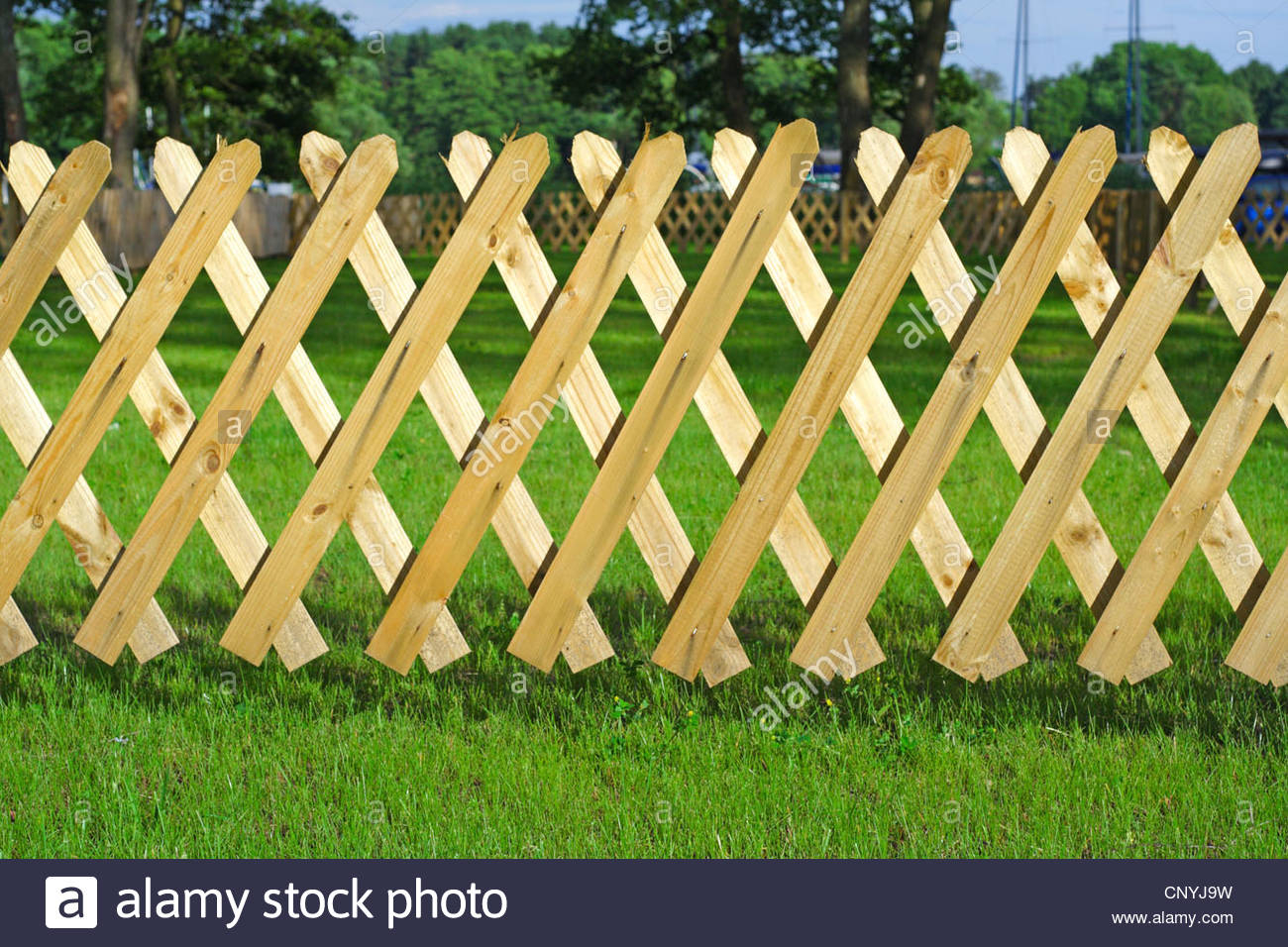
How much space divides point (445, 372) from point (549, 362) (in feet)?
1.01

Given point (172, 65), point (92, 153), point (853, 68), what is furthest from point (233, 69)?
point (92, 153)

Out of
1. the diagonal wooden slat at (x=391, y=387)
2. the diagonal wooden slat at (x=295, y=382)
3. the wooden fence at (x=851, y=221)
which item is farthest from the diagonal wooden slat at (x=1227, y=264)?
the wooden fence at (x=851, y=221)

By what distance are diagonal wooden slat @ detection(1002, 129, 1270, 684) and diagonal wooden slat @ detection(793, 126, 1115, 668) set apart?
0.26 feet

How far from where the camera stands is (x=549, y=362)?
11.4ft

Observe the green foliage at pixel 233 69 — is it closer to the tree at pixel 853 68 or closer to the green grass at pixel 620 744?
the tree at pixel 853 68

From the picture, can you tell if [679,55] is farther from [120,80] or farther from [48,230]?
[48,230]

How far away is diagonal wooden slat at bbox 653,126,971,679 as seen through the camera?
340 cm

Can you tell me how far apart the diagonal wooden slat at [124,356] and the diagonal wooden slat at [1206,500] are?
2.67 m

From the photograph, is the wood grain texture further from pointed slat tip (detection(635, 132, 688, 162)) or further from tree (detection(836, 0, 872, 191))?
tree (detection(836, 0, 872, 191))

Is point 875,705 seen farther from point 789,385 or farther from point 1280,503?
A: point 789,385

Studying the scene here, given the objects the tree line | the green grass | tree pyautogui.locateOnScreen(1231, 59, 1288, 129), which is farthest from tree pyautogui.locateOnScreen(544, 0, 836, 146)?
tree pyautogui.locateOnScreen(1231, 59, 1288, 129)

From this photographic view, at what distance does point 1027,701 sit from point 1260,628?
0.71 metres

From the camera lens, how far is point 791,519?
3672 mm

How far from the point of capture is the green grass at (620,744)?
3.24 m
